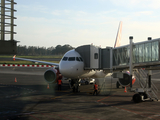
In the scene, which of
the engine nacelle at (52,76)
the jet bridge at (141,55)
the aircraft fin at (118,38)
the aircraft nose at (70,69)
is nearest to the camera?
the jet bridge at (141,55)

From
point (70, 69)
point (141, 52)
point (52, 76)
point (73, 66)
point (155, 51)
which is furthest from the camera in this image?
point (52, 76)

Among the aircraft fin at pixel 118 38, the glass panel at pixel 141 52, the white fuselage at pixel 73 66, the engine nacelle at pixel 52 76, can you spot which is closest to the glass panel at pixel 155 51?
the glass panel at pixel 141 52

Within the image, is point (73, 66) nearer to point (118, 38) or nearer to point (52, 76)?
point (52, 76)

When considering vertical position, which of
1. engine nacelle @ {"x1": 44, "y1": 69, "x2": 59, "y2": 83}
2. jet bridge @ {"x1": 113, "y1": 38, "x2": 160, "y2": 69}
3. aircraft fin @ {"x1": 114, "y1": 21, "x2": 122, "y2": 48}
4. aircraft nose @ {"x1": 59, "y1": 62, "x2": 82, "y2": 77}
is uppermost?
aircraft fin @ {"x1": 114, "y1": 21, "x2": 122, "y2": 48}

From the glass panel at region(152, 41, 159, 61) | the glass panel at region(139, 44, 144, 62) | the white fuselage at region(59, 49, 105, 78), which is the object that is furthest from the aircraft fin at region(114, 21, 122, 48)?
the glass panel at region(152, 41, 159, 61)

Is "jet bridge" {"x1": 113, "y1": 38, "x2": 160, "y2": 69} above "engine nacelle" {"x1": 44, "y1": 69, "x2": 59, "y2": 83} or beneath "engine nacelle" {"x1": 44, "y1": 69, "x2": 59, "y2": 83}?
above

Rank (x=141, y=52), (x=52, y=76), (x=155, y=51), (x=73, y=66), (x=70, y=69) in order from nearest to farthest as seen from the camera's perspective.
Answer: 1. (x=155, y=51)
2. (x=141, y=52)
3. (x=70, y=69)
4. (x=73, y=66)
5. (x=52, y=76)

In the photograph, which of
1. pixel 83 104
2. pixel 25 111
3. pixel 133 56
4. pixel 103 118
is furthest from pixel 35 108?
pixel 133 56

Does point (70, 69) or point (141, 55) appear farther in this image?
point (70, 69)

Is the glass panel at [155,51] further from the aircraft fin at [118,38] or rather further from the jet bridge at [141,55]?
the aircraft fin at [118,38]

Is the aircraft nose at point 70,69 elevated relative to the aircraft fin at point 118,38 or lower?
lower

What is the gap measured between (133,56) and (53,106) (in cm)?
894

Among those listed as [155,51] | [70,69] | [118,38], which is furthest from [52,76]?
[118,38]

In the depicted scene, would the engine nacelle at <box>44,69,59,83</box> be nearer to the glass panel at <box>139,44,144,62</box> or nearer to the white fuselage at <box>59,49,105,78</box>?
the white fuselage at <box>59,49,105,78</box>
